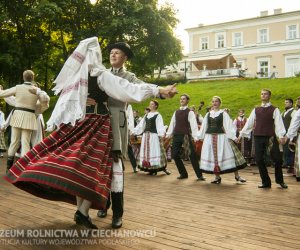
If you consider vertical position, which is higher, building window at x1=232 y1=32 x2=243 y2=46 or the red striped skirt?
building window at x1=232 y1=32 x2=243 y2=46

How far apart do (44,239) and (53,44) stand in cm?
1822

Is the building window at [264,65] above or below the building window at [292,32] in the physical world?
below

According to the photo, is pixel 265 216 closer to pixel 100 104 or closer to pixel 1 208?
pixel 100 104

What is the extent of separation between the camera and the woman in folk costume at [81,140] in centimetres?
271

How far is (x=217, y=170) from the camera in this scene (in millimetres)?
6652

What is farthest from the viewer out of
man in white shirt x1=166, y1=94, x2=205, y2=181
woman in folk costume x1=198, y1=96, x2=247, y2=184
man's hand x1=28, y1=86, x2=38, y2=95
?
man in white shirt x1=166, y1=94, x2=205, y2=181

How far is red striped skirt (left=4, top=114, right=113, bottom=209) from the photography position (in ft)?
8.77

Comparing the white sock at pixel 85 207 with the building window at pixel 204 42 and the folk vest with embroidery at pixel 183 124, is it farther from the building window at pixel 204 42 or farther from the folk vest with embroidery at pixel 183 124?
the building window at pixel 204 42

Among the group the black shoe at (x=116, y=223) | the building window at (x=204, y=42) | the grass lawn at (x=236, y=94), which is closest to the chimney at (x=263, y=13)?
the building window at (x=204, y=42)

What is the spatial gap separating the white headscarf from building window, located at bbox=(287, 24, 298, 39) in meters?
38.8

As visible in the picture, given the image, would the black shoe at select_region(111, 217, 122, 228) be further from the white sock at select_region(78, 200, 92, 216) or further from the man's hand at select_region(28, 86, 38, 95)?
the man's hand at select_region(28, 86, 38, 95)

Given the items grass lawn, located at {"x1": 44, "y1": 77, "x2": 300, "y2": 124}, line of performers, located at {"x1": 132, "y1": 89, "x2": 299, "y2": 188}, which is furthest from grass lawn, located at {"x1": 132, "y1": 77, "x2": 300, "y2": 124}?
line of performers, located at {"x1": 132, "y1": 89, "x2": 299, "y2": 188}

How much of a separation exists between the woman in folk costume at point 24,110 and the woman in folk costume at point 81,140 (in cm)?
263

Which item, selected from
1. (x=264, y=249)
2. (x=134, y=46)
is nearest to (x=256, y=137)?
(x=264, y=249)
